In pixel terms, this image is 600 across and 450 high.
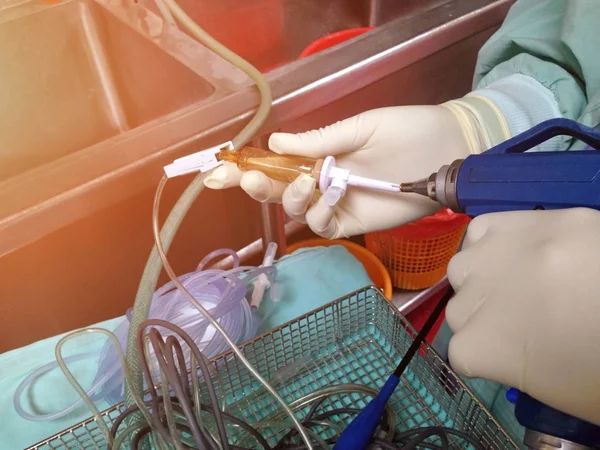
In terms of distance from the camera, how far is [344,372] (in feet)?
2.27

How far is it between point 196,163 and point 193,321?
9.2 inches

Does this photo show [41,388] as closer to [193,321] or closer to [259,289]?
[193,321]

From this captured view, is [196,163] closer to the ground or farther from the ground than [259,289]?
farther from the ground

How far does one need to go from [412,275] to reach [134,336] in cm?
68

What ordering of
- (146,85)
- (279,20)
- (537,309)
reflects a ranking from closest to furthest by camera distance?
(537,309)
(146,85)
(279,20)

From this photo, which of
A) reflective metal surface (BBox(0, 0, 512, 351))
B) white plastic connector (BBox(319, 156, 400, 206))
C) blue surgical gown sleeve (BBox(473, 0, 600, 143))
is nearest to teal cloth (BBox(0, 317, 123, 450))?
reflective metal surface (BBox(0, 0, 512, 351))

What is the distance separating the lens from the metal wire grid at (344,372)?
1.97 feet

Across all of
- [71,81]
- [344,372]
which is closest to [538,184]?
[344,372]

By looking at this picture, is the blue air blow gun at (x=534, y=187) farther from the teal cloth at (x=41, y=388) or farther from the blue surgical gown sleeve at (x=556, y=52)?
the teal cloth at (x=41, y=388)

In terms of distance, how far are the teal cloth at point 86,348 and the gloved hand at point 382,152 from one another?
0.17m

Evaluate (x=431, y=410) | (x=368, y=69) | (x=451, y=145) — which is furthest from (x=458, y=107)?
(x=431, y=410)

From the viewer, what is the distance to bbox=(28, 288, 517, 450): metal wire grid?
23.6 inches

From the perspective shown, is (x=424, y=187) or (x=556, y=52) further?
(x=556, y=52)

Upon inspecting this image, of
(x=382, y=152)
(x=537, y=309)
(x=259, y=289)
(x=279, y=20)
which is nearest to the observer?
(x=537, y=309)
